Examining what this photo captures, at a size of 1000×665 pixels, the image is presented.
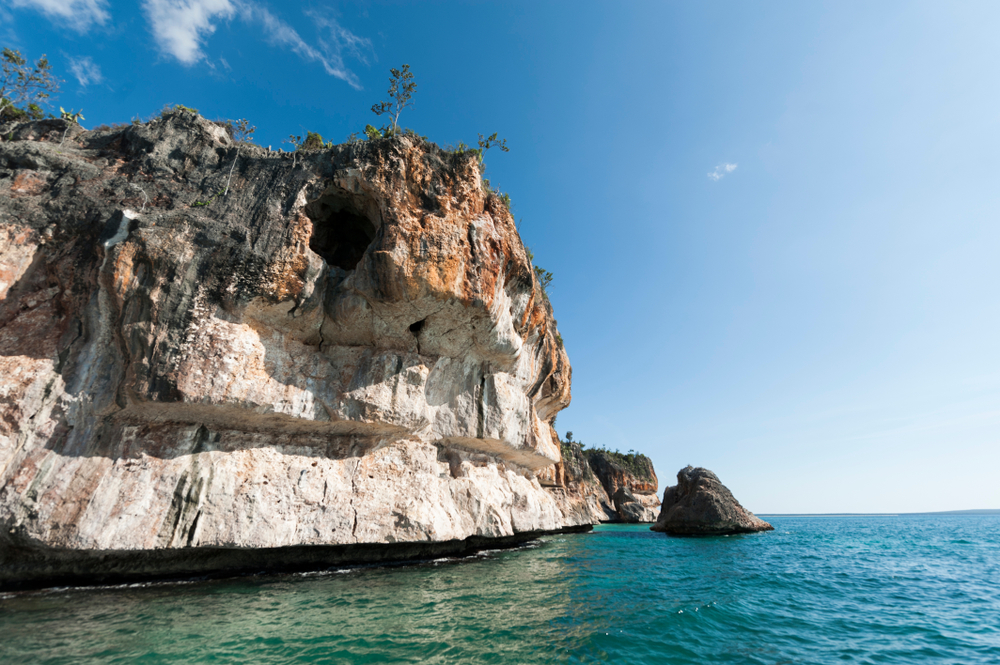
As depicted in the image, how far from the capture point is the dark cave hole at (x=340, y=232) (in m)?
16.2

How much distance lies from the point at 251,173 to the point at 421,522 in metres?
13.9

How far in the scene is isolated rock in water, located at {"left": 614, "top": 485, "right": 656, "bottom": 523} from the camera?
61.0 metres

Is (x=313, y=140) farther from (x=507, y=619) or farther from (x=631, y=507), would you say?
(x=631, y=507)

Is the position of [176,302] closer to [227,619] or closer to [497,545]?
[227,619]

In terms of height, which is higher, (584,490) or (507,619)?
(507,619)

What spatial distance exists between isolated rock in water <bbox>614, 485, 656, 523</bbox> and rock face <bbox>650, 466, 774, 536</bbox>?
29.7m

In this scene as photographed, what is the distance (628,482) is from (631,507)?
4.65 metres

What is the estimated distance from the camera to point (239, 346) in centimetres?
1210

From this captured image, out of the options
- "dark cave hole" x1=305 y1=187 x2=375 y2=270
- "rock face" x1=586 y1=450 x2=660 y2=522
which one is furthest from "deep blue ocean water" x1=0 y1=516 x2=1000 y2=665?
"rock face" x1=586 y1=450 x2=660 y2=522

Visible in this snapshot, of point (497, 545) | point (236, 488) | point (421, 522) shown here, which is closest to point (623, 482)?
point (497, 545)

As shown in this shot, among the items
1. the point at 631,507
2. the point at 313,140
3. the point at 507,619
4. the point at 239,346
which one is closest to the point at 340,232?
the point at 313,140

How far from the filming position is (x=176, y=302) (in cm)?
1160

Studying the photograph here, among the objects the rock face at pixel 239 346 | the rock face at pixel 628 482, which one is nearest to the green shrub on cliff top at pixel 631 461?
the rock face at pixel 628 482

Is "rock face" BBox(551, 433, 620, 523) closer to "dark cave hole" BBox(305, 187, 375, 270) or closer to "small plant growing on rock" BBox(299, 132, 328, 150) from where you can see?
"dark cave hole" BBox(305, 187, 375, 270)
